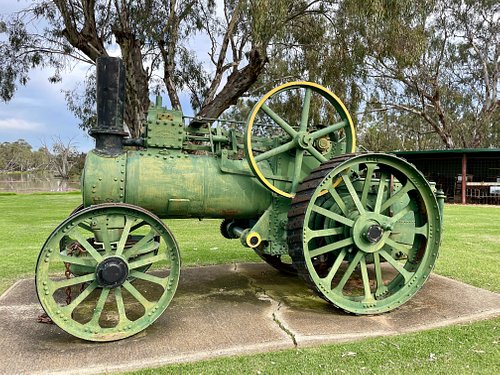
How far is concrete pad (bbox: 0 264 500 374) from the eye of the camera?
299 centimetres

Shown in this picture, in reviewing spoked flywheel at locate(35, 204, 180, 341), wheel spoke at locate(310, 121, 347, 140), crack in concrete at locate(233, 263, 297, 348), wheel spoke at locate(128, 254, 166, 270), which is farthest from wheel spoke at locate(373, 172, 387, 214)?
wheel spoke at locate(128, 254, 166, 270)

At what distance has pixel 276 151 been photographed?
3965 millimetres

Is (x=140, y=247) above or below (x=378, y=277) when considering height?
above

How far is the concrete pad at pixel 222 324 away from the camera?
9.80ft

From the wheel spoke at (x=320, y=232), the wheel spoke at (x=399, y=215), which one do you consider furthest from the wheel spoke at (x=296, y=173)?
the wheel spoke at (x=399, y=215)

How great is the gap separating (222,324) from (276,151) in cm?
163

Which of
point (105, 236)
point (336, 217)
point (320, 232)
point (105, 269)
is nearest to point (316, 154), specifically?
point (336, 217)

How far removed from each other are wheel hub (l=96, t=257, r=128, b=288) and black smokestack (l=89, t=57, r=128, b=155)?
964 millimetres

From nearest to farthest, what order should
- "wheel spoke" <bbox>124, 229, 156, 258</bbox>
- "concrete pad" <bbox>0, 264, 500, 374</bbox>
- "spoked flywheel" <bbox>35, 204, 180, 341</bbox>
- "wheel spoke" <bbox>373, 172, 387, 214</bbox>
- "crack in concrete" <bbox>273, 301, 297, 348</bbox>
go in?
"concrete pad" <bbox>0, 264, 500, 374</bbox>
"spoked flywheel" <bbox>35, 204, 180, 341</bbox>
"crack in concrete" <bbox>273, 301, 297, 348</bbox>
"wheel spoke" <bbox>124, 229, 156, 258</bbox>
"wheel spoke" <bbox>373, 172, 387, 214</bbox>

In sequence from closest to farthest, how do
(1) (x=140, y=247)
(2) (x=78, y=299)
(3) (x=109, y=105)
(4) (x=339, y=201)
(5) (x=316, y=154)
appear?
(2) (x=78, y=299) < (1) (x=140, y=247) < (3) (x=109, y=105) < (4) (x=339, y=201) < (5) (x=316, y=154)

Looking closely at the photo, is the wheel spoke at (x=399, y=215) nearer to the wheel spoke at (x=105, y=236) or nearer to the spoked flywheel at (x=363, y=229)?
the spoked flywheel at (x=363, y=229)

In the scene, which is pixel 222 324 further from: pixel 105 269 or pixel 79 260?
pixel 79 260

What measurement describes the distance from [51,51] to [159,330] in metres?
14.2

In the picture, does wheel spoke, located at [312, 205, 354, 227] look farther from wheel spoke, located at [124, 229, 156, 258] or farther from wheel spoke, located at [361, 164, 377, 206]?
wheel spoke, located at [124, 229, 156, 258]
